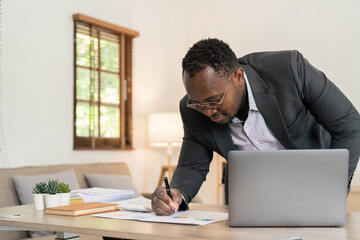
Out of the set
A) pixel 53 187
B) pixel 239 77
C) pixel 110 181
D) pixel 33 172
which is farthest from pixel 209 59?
pixel 110 181

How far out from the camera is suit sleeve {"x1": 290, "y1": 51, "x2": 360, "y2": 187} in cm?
182

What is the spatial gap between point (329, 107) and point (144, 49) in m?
3.59

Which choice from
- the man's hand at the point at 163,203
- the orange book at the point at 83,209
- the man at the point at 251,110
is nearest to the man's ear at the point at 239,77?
the man at the point at 251,110

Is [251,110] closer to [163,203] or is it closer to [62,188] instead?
[163,203]

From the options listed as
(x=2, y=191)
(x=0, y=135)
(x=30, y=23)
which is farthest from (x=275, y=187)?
(x=30, y=23)

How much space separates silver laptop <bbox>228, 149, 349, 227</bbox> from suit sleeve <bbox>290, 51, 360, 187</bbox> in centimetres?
41

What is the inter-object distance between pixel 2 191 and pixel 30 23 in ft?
4.43

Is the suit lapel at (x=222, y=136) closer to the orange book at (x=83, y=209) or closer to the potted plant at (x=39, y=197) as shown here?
the orange book at (x=83, y=209)

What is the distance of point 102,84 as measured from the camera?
4703 millimetres

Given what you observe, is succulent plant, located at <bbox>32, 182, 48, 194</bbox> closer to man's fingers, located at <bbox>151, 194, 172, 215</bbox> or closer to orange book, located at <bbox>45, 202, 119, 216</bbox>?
orange book, located at <bbox>45, 202, 119, 216</bbox>

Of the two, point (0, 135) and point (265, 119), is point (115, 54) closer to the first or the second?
point (0, 135)

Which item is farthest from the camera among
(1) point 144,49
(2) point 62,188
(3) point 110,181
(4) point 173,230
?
(1) point 144,49

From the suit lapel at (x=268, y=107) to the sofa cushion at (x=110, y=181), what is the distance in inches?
98.0

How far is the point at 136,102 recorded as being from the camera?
5105mm
